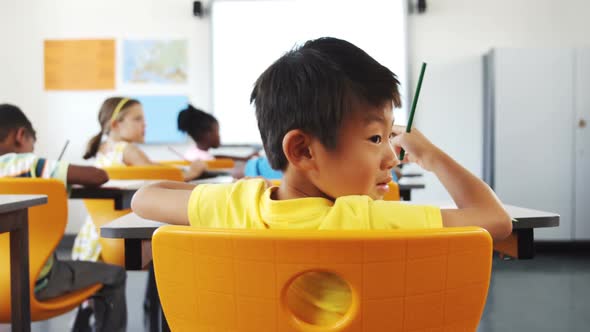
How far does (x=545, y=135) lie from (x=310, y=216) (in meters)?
3.91

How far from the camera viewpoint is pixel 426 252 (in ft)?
1.60

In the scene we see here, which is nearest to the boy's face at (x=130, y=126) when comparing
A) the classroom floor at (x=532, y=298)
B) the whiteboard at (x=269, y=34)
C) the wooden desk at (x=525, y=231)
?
the classroom floor at (x=532, y=298)

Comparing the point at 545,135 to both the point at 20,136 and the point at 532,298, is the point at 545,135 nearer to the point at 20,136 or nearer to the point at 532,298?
the point at 532,298

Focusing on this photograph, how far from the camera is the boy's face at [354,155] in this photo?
2.45ft

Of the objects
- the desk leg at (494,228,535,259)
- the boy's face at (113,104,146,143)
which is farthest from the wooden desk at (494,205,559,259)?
the boy's face at (113,104,146,143)

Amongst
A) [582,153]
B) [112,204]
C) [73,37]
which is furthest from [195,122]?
[582,153]

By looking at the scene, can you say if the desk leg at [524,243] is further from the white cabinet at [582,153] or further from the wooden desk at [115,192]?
the white cabinet at [582,153]

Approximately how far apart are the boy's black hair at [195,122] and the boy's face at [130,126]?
1.13m

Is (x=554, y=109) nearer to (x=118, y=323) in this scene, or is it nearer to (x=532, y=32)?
(x=532, y=32)

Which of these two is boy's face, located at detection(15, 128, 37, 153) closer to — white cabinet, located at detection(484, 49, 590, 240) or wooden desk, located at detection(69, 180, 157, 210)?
wooden desk, located at detection(69, 180, 157, 210)

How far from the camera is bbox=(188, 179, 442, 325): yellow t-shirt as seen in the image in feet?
2.02

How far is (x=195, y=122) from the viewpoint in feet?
14.3

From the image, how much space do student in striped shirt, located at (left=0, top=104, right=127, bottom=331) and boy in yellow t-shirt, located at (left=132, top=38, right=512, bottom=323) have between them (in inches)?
41.2

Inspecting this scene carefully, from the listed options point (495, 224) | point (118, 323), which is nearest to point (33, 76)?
point (118, 323)
